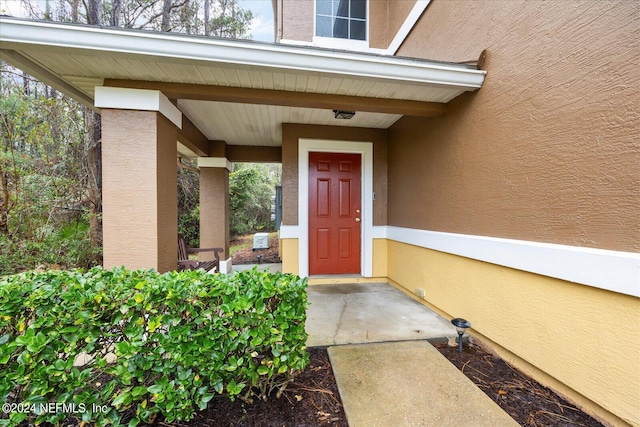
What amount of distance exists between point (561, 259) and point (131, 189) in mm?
3316

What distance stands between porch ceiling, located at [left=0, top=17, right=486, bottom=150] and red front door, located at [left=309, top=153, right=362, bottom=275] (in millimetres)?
1517

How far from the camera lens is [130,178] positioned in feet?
7.04

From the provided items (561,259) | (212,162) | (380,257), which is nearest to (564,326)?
A: (561,259)

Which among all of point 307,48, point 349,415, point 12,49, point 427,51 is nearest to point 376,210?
point 427,51

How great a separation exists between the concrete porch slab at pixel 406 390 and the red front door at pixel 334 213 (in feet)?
6.51

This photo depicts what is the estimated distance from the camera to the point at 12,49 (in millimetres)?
1795

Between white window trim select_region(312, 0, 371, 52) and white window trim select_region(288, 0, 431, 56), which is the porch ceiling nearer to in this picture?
white window trim select_region(288, 0, 431, 56)

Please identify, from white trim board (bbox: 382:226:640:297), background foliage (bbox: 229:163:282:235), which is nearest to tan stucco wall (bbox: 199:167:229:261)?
white trim board (bbox: 382:226:640:297)

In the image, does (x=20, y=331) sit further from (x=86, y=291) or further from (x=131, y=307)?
(x=131, y=307)

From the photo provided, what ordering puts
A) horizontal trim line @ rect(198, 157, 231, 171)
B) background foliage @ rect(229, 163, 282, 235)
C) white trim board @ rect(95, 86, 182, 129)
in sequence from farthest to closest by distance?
background foliage @ rect(229, 163, 282, 235) < horizontal trim line @ rect(198, 157, 231, 171) < white trim board @ rect(95, 86, 182, 129)

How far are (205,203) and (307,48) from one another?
3788 mm

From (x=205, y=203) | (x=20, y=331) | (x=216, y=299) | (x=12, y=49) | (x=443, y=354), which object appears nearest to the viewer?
(x=20, y=331)

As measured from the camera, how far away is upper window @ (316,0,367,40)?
13.8 ft

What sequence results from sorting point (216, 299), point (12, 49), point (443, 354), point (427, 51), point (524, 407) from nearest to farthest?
1. point (216, 299)
2. point (524, 407)
3. point (12, 49)
4. point (443, 354)
5. point (427, 51)
